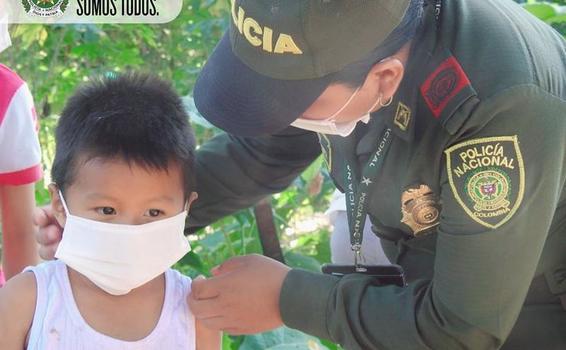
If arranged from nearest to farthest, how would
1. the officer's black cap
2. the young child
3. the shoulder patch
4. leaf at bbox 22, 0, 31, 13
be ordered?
the officer's black cap → the shoulder patch → the young child → leaf at bbox 22, 0, 31, 13

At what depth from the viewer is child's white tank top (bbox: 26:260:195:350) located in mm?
1651

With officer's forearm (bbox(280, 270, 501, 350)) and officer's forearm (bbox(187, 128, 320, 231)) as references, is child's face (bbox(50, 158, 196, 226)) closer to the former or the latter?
officer's forearm (bbox(280, 270, 501, 350))

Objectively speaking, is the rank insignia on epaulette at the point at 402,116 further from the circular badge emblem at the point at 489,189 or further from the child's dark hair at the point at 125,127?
the child's dark hair at the point at 125,127

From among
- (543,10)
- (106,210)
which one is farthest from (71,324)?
(543,10)

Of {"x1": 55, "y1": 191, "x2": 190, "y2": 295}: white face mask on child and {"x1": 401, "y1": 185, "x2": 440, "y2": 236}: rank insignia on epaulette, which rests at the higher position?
{"x1": 401, "y1": 185, "x2": 440, "y2": 236}: rank insignia on epaulette

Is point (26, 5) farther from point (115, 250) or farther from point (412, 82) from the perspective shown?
point (412, 82)

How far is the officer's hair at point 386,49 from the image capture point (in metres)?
1.54

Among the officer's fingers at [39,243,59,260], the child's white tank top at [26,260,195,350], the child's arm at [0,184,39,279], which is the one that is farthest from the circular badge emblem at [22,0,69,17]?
the child's white tank top at [26,260,195,350]

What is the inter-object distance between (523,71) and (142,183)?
2.39ft

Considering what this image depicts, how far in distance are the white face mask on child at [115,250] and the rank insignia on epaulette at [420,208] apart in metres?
0.47

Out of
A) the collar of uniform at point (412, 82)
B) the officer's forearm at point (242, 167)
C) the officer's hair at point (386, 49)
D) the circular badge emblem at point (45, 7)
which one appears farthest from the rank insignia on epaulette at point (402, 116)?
the circular badge emblem at point (45, 7)

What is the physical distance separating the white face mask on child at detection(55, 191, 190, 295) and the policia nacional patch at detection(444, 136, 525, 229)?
572 mm

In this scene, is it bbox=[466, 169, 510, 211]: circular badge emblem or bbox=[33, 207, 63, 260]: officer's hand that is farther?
bbox=[33, 207, 63, 260]: officer's hand

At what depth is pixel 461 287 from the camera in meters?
1.59
